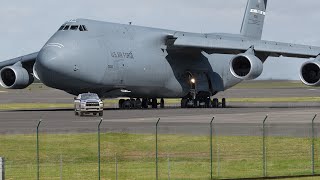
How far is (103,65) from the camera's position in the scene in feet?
189

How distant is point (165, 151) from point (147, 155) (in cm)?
122

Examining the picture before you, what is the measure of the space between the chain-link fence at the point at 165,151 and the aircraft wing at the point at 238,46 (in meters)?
19.7

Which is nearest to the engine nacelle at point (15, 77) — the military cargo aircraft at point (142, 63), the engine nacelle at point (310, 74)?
the military cargo aircraft at point (142, 63)

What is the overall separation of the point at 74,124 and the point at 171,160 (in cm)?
1035

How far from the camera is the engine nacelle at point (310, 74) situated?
61.1 m

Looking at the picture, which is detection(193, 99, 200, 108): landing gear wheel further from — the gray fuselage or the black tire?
the black tire

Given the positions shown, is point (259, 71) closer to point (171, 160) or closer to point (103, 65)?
point (103, 65)

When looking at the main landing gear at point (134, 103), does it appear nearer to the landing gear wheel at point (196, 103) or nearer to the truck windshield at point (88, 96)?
the landing gear wheel at point (196, 103)

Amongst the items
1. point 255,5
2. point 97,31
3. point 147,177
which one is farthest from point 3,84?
point 147,177

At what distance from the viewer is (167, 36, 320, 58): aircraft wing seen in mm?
63031

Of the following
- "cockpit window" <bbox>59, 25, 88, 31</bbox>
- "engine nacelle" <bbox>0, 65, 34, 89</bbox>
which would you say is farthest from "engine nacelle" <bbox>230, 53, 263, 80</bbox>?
"engine nacelle" <bbox>0, 65, 34, 89</bbox>

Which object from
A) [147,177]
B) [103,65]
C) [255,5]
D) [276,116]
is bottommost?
[147,177]

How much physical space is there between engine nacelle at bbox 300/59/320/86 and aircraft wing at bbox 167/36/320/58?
342cm

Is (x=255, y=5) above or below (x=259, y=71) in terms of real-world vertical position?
above
